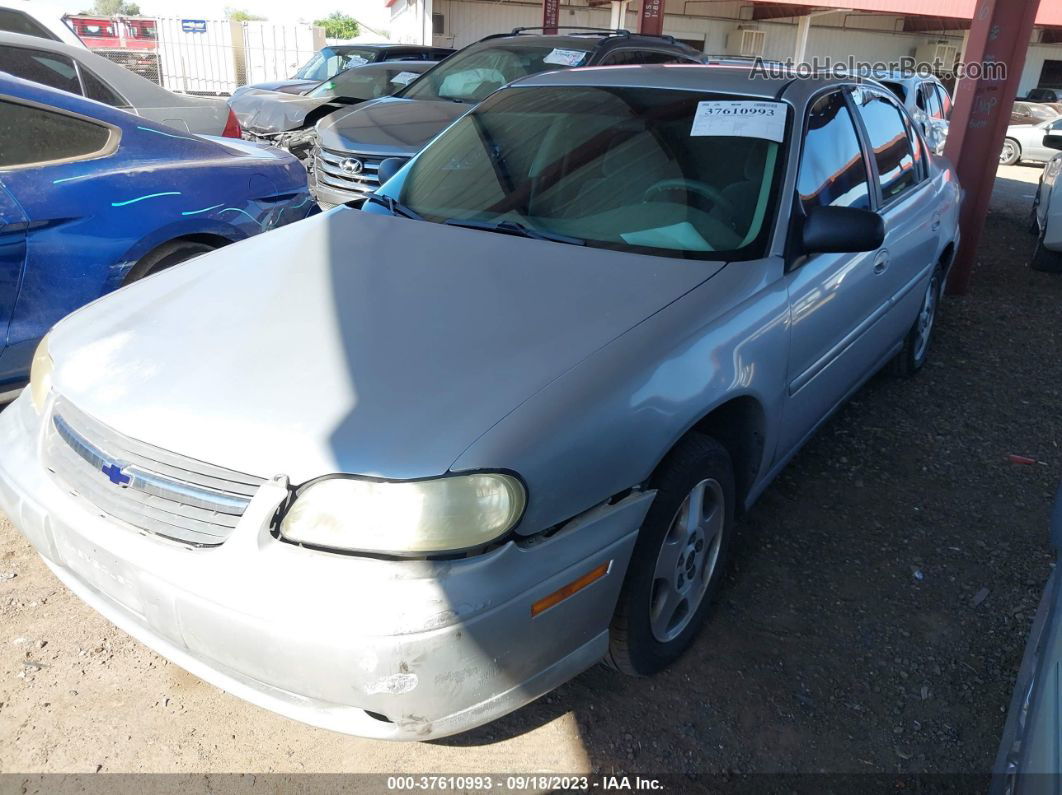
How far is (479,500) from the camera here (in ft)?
5.53

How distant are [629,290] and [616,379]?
1.43 ft

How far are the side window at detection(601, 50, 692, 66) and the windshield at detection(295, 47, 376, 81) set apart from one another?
17.5 feet

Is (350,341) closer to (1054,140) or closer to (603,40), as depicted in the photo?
(603,40)

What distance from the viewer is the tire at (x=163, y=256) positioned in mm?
3543

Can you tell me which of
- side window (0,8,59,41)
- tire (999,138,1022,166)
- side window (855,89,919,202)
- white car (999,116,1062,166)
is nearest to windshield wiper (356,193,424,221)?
side window (855,89,919,202)

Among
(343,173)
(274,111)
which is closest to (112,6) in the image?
(274,111)

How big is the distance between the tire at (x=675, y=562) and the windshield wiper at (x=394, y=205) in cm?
137

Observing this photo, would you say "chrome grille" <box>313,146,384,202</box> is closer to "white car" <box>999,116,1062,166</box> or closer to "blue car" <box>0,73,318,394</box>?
"blue car" <box>0,73,318,394</box>

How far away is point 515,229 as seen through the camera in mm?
2727

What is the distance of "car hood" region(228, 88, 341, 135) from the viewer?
7.88 m

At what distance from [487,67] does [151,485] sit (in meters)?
6.23

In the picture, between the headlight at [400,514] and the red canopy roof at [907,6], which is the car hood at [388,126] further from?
the red canopy roof at [907,6]

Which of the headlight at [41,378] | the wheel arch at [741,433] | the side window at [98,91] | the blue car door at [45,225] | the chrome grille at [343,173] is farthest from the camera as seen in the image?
the chrome grille at [343,173]

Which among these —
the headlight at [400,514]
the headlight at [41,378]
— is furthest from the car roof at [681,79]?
the headlight at [41,378]
